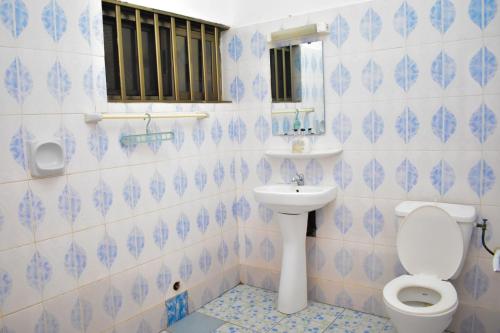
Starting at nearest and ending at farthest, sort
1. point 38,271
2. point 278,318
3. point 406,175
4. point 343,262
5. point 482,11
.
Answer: point 38,271 < point 482,11 < point 406,175 < point 278,318 < point 343,262

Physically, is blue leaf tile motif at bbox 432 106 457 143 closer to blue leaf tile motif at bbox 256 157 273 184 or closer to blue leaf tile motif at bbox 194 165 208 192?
blue leaf tile motif at bbox 256 157 273 184

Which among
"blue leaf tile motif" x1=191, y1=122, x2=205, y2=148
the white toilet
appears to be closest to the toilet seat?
the white toilet

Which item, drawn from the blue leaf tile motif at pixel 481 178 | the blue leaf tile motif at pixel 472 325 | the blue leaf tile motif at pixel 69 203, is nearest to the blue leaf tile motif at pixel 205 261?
the blue leaf tile motif at pixel 69 203

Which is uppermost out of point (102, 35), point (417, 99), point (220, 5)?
point (220, 5)

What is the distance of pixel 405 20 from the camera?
8.57 feet

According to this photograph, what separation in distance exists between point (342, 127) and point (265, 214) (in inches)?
35.5

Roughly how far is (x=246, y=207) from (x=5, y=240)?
70.9 inches

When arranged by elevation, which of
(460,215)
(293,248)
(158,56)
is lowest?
(293,248)

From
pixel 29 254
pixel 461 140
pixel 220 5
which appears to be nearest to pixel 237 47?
pixel 220 5

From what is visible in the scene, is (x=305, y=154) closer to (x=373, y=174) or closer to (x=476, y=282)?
(x=373, y=174)

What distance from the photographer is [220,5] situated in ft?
10.8

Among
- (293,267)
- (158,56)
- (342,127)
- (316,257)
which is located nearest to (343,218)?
(316,257)

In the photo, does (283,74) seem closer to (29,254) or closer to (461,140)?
(461,140)

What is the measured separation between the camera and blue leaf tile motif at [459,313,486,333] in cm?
256
